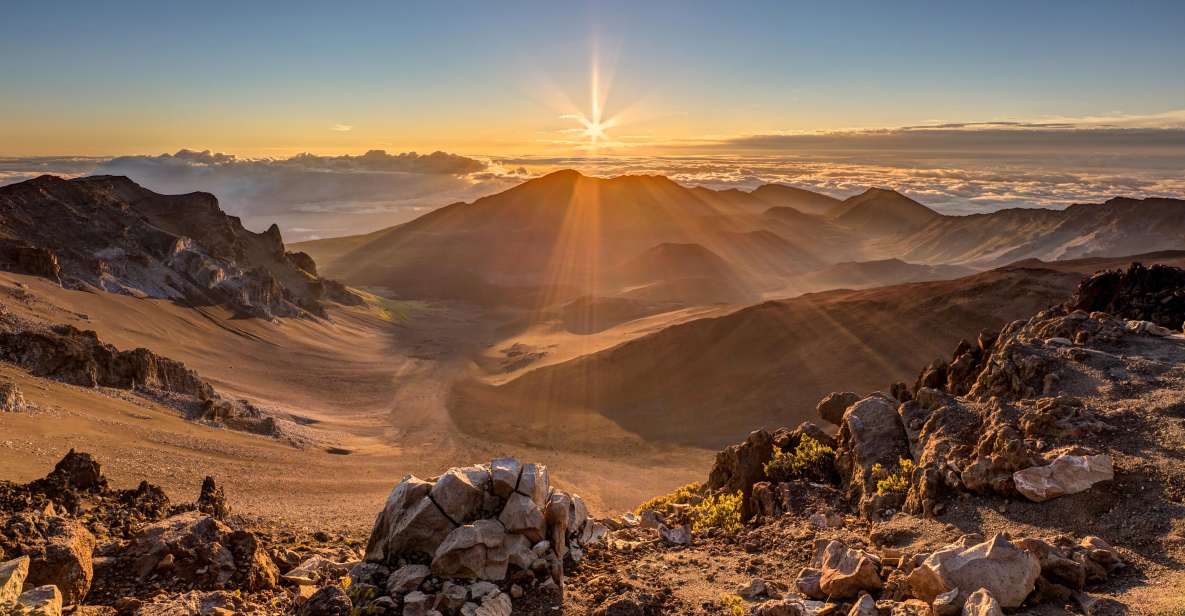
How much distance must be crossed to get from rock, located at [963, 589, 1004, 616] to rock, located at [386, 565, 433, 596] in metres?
5.34

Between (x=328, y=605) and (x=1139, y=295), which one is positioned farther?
(x=1139, y=295)

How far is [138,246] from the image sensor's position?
47406 millimetres

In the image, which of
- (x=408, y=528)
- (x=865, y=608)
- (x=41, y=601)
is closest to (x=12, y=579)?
(x=41, y=601)

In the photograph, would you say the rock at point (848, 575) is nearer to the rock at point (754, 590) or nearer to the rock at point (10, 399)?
the rock at point (754, 590)

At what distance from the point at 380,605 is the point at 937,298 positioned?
36694 mm

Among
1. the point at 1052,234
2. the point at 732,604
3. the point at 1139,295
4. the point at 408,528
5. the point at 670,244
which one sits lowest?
the point at 1052,234

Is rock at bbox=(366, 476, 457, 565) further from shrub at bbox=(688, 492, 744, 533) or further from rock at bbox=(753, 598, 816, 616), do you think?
shrub at bbox=(688, 492, 744, 533)

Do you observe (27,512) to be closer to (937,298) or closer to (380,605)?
Answer: (380,605)

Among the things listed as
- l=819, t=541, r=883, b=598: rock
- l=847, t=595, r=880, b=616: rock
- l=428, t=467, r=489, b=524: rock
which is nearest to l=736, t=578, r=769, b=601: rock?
l=819, t=541, r=883, b=598: rock

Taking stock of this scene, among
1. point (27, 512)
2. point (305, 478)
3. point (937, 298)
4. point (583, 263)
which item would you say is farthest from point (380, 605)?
point (583, 263)

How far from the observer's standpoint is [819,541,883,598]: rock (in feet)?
22.2

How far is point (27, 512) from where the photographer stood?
7918mm

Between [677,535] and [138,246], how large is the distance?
164 ft

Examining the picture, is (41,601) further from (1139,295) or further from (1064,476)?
(1139,295)
